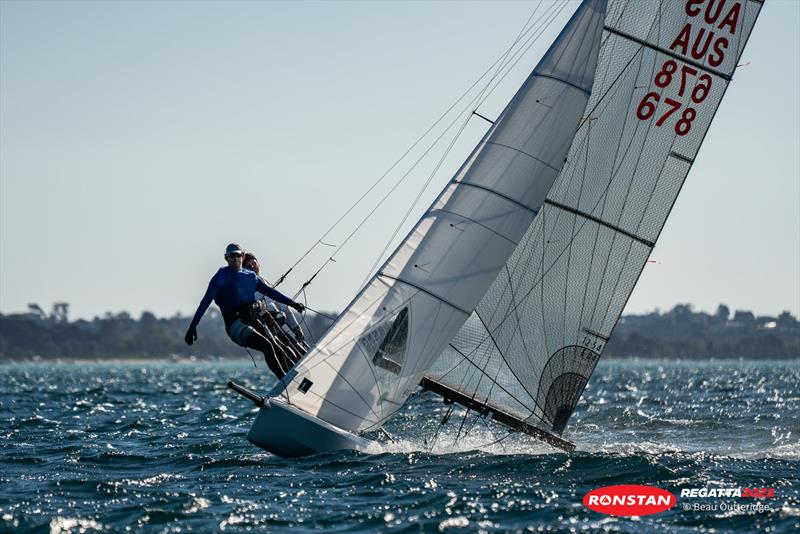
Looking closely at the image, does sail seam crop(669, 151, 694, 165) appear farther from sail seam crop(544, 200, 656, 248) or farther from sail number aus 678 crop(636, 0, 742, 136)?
sail seam crop(544, 200, 656, 248)

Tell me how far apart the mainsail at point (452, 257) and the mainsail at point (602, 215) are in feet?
2.25

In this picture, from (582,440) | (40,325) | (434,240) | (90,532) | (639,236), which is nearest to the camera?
(90,532)

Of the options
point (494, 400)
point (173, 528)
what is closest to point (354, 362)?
point (494, 400)

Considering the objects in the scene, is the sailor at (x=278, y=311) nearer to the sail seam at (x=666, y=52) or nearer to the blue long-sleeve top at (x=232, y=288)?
the blue long-sleeve top at (x=232, y=288)

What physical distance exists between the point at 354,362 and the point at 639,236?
387 cm

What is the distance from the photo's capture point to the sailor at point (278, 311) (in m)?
14.5

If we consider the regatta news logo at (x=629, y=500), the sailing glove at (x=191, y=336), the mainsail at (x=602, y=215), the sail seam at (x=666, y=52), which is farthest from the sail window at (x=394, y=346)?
the sail seam at (x=666, y=52)

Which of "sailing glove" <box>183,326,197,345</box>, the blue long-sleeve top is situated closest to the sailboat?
"sailing glove" <box>183,326,197,345</box>

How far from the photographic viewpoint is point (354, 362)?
1279 centimetres

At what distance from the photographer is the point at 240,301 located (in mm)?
13945

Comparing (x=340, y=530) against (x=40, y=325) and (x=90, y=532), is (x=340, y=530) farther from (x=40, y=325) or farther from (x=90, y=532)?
(x=40, y=325)

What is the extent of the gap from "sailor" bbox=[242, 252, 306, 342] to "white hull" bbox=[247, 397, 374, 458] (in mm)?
2006

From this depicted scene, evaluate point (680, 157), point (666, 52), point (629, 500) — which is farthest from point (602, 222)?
point (629, 500)

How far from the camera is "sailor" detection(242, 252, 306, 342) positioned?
14.5 meters
